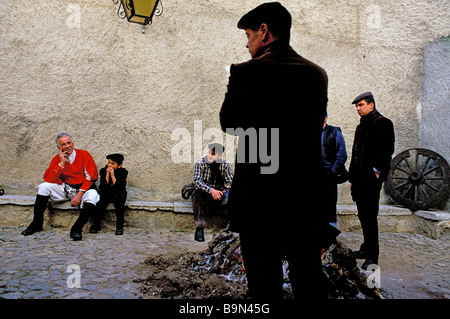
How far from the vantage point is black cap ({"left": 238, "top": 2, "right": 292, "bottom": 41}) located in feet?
5.45

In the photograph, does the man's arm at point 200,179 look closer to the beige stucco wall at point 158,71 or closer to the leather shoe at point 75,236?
the beige stucco wall at point 158,71

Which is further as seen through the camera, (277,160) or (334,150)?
(334,150)

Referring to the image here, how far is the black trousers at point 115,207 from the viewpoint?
5367mm

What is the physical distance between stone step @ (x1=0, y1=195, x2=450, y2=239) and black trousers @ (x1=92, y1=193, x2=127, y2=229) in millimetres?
106

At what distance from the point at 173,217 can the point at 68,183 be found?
1.61 meters

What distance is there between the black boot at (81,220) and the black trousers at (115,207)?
230mm

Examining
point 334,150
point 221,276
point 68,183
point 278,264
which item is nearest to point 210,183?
point 334,150

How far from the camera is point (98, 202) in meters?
5.37

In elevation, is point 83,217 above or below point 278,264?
below

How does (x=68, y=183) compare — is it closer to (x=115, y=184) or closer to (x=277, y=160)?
(x=115, y=184)

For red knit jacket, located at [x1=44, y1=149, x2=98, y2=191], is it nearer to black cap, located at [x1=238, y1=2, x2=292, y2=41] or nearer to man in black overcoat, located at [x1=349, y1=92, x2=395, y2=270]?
man in black overcoat, located at [x1=349, y1=92, x2=395, y2=270]

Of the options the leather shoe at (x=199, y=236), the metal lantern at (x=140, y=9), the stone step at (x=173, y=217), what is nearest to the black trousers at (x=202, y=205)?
the leather shoe at (x=199, y=236)

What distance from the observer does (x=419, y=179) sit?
596 cm

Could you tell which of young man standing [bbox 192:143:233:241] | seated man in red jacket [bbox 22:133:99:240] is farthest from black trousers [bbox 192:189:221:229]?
seated man in red jacket [bbox 22:133:99:240]
